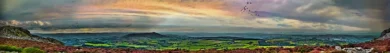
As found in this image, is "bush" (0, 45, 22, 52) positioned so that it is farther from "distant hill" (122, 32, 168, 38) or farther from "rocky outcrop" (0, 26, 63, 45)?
"distant hill" (122, 32, 168, 38)

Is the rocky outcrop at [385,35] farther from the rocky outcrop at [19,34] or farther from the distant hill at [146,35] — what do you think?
the rocky outcrop at [19,34]

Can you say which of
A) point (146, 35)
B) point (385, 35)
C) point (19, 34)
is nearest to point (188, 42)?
point (146, 35)

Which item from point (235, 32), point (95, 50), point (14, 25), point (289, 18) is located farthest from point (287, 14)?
point (14, 25)

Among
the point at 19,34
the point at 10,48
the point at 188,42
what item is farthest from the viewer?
the point at 188,42

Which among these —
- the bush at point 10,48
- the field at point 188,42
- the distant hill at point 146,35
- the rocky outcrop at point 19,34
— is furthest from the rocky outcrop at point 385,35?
the bush at point 10,48

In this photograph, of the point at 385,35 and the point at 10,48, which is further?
the point at 385,35

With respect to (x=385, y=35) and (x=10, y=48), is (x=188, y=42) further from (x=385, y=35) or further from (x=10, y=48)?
(x=385, y=35)

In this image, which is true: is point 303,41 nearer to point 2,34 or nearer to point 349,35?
point 349,35

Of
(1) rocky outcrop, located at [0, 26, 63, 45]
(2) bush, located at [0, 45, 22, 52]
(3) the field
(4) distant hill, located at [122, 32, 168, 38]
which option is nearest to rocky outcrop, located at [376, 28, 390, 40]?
(3) the field
